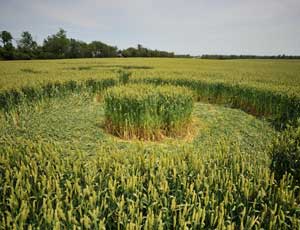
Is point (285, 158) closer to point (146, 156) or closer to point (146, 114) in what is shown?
point (146, 156)

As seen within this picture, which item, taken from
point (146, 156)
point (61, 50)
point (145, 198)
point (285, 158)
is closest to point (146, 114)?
point (146, 156)

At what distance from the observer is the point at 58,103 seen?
10.6 meters

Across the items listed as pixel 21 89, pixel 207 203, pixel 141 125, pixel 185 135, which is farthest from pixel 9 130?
pixel 207 203

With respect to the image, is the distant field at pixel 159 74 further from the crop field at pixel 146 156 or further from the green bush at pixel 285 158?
the green bush at pixel 285 158

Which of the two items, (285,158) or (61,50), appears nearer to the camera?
(285,158)

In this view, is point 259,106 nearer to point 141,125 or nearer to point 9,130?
point 141,125

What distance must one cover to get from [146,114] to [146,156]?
157 inches

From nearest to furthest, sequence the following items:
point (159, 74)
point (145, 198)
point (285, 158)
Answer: point (145, 198), point (285, 158), point (159, 74)

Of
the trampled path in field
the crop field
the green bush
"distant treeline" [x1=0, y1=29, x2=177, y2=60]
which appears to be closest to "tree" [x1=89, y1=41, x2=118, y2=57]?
"distant treeline" [x1=0, y1=29, x2=177, y2=60]

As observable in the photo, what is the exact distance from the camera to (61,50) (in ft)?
267

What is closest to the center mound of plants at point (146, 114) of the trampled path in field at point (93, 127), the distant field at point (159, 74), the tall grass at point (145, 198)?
the trampled path in field at point (93, 127)

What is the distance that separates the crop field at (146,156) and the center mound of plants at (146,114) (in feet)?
0.11

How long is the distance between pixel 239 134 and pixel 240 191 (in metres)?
6.30

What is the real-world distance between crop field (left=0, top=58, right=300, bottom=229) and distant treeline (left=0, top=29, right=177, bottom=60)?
62.1 metres
